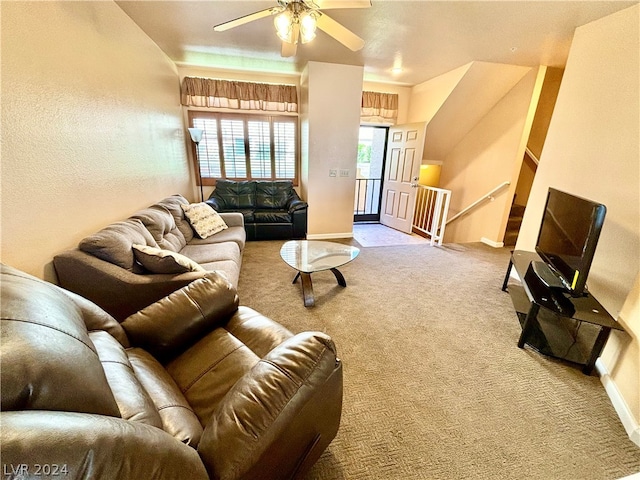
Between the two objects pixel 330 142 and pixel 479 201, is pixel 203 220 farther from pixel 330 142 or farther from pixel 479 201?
pixel 479 201

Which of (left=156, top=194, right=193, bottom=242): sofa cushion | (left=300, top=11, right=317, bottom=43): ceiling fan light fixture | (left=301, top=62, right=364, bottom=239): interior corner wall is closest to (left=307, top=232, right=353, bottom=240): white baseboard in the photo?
(left=301, top=62, right=364, bottom=239): interior corner wall

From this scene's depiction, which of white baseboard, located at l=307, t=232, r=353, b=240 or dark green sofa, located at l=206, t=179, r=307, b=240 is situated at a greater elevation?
dark green sofa, located at l=206, t=179, r=307, b=240

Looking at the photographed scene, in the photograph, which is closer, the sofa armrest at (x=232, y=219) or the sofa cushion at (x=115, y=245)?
the sofa cushion at (x=115, y=245)

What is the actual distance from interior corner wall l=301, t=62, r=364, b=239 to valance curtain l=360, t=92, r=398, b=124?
2.38ft

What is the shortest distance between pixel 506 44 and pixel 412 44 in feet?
3.30

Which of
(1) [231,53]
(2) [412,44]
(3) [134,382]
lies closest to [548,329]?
(3) [134,382]

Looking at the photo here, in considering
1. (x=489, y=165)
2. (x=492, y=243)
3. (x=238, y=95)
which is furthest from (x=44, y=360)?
(x=489, y=165)

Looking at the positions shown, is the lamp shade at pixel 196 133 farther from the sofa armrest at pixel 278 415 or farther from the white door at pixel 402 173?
the sofa armrest at pixel 278 415

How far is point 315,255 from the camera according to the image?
2.76 m

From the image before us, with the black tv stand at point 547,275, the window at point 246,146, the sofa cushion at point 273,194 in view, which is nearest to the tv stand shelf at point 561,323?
the black tv stand at point 547,275

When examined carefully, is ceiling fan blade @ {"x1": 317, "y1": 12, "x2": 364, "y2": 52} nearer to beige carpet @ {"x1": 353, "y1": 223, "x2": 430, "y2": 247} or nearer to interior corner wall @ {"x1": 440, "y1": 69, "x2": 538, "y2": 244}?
beige carpet @ {"x1": 353, "y1": 223, "x2": 430, "y2": 247}

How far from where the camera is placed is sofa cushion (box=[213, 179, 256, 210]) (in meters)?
4.35

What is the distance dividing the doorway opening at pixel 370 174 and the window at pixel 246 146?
62.7 inches

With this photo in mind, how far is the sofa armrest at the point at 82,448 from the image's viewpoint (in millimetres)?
398
